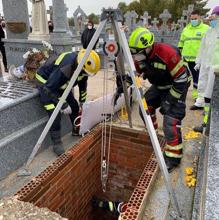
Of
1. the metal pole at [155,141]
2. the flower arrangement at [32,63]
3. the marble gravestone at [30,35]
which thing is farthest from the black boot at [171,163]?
the marble gravestone at [30,35]

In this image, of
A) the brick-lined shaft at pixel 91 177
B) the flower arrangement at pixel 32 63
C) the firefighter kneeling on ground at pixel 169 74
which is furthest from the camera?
the flower arrangement at pixel 32 63

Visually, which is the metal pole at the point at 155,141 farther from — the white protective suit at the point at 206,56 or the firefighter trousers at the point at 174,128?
the white protective suit at the point at 206,56

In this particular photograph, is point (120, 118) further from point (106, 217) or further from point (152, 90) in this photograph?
point (106, 217)

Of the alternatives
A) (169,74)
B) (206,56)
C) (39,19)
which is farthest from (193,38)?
(39,19)

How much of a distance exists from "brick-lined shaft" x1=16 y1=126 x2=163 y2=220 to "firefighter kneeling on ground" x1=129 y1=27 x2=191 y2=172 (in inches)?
13.7

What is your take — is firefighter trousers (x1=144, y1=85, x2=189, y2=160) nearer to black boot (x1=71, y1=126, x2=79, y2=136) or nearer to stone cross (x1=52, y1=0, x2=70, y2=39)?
black boot (x1=71, y1=126, x2=79, y2=136)

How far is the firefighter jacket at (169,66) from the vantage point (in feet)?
9.50

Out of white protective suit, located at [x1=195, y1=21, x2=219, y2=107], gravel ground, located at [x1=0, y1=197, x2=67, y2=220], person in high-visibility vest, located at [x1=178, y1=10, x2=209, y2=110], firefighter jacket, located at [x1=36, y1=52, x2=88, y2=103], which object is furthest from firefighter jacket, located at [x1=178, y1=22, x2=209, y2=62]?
gravel ground, located at [x1=0, y1=197, x2=67, y2=220]

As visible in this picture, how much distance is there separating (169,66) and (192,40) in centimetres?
291

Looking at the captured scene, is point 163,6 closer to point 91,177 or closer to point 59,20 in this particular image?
point 59,20

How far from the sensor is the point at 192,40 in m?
5.45

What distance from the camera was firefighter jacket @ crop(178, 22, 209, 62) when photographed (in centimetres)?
539

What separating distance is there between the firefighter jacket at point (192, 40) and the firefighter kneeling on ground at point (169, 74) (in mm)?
2601

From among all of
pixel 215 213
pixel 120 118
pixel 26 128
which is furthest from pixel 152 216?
pixel 120 118
